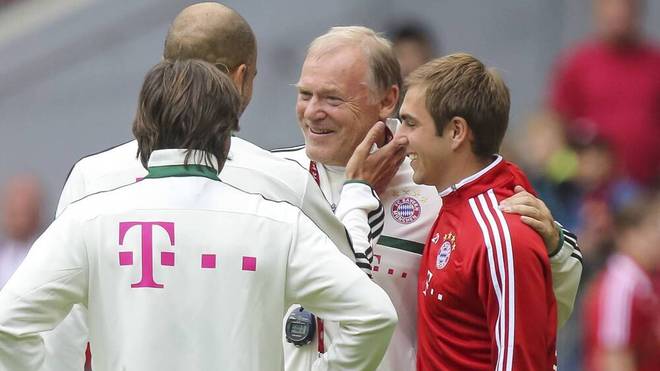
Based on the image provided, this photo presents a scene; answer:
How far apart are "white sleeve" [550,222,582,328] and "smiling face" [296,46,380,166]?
0.69m

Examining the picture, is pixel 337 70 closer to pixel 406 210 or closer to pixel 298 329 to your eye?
pixel 406 210

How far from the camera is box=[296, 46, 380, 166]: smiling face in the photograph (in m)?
4.47

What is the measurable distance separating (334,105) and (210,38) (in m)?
0.48

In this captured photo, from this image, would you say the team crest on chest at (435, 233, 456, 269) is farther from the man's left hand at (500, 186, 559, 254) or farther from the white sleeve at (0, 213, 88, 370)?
the white sleeve at (0, 213, 88, 370)

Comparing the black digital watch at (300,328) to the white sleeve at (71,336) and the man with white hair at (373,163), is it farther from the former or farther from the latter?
the white sleeve at (71,336)

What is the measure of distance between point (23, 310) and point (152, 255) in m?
0.31

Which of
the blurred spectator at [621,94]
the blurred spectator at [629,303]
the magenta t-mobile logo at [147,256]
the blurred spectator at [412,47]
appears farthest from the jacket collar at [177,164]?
the blurred spectator at [621,94]

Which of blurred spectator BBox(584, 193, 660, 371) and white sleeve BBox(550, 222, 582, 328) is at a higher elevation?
white sleeve BBox(550, 222, 582, 328)

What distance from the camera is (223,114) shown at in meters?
3.51

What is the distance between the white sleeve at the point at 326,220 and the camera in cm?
376

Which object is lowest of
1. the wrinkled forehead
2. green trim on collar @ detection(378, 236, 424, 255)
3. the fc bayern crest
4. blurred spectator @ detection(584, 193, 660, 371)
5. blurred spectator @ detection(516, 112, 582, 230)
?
blurred spectator @ detection(584, 193, 660, 371)

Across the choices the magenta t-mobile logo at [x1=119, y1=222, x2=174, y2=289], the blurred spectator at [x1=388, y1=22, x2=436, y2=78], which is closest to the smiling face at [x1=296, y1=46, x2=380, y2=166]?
the magenta t-mobile logo at [x1=119, y1=222, x2=174, y2=289]

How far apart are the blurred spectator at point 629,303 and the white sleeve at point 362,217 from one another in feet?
11.6

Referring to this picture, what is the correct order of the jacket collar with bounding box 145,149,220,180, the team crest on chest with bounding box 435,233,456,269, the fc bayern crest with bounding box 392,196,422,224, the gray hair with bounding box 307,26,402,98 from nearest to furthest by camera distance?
the jacket collar with bounding box 145,149,220,180 → the team crest on chest with bounding box 435,233,456,269 → the fc bayern crest with bounding box 392,196,422,224 → the gray hair with bounding box 307,26,402,98
